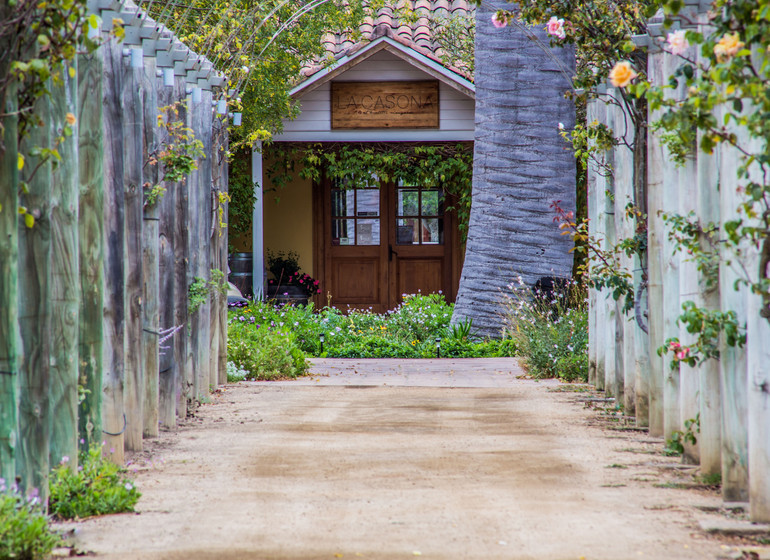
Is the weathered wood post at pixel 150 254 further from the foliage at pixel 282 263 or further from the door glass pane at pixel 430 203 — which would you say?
the door glass pane at pixel 430 203

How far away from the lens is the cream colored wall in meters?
15.0

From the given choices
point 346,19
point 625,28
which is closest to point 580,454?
point 625,28

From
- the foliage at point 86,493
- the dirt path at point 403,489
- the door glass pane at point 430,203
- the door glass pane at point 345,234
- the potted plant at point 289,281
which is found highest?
the door glass pane at point 430,203

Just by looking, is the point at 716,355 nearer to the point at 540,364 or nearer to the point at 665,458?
the point at 665,458

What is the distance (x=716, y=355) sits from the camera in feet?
12.5

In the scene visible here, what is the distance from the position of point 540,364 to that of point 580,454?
3.44 metres

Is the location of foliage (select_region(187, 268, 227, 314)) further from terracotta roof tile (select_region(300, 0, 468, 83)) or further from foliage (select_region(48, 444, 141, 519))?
terracotta roof tile (select_region(300, 0, 468, 83))

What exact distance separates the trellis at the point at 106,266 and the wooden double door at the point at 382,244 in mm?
8173

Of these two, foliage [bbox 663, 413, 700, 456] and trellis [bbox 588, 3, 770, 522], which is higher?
trellis [bbox 588, 3, 770, 522]

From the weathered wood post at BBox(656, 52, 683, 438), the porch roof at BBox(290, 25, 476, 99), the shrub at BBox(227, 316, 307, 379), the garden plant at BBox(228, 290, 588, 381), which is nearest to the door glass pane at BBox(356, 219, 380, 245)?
the garden plant at BBox(228, 290, 588, 381)

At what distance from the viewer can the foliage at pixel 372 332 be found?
32.9 ft

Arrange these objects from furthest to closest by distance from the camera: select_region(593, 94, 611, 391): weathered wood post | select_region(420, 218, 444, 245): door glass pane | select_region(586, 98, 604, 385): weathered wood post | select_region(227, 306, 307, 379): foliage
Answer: select_region(420, 218, 444, 245): door glass pane → select_region(227, 306, 307, 379): foliage → select_region(586, 98, 604, 385): weathered wood post → select_region(593, 94, 611, 391): weathered wood post

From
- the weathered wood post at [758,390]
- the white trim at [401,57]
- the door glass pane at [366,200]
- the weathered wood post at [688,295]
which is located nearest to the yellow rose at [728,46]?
the weathered wood post at [758,390]

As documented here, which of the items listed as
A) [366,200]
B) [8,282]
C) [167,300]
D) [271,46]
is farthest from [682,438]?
[366,200]
